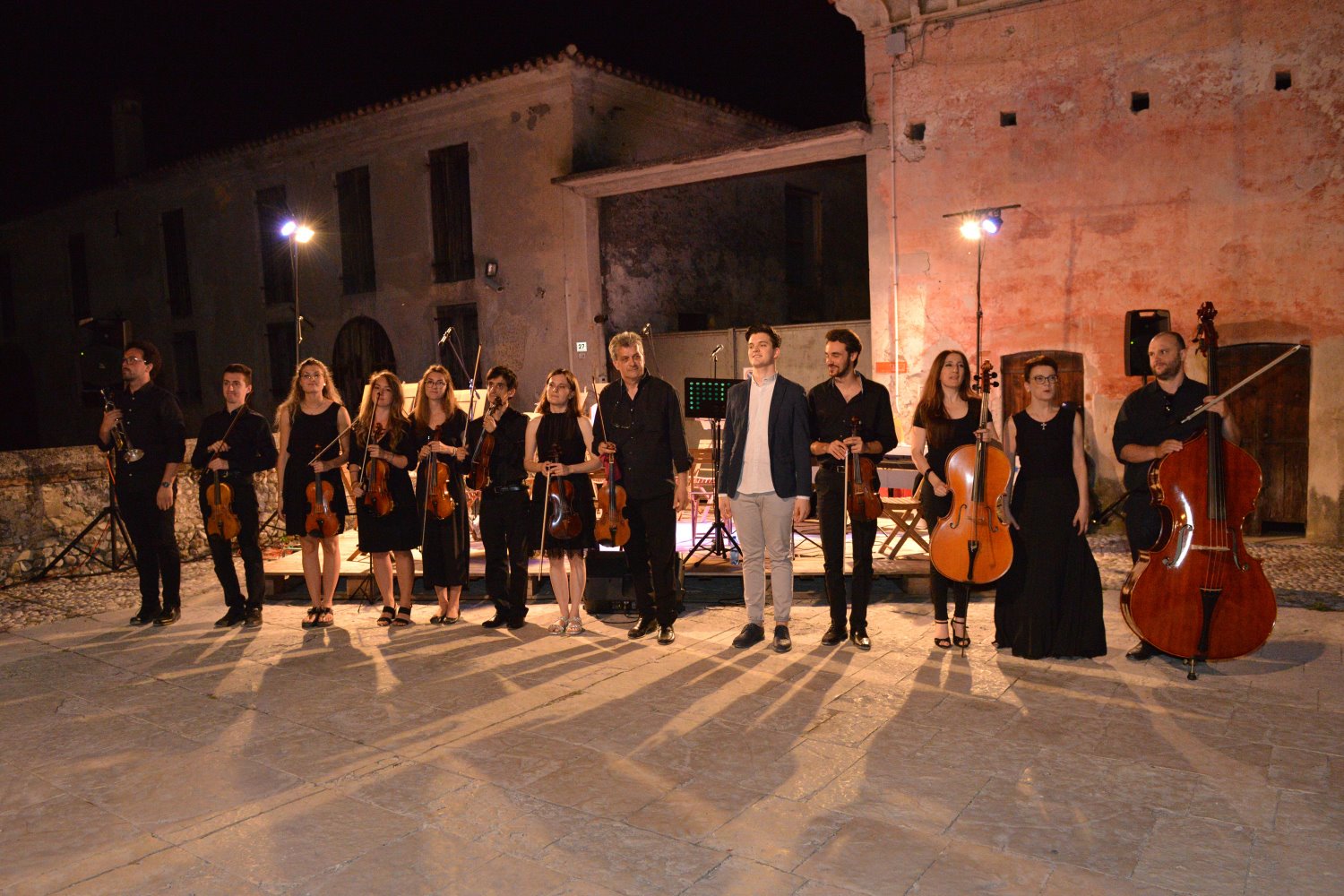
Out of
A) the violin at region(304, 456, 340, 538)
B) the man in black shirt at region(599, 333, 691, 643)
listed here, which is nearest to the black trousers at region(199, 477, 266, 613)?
the violin at region(304, 456, 340, 538)

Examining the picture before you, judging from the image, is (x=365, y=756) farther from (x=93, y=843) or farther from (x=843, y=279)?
(x=843, y=279)

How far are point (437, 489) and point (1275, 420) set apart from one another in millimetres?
7706

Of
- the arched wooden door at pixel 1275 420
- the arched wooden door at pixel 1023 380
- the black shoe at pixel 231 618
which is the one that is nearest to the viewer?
the black shoe at pixel 231 618

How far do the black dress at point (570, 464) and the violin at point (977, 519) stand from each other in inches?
76.1

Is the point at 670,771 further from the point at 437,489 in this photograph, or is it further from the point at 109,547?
the point at 109,547

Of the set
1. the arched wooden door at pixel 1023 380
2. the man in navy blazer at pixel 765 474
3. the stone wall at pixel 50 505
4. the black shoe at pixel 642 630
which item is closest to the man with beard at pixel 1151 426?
the man in navy blazer at pixel 765 474

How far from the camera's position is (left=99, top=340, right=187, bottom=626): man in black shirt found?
6.05 meters

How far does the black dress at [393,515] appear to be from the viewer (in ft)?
19.5

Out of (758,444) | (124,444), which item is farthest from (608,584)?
(124,444)

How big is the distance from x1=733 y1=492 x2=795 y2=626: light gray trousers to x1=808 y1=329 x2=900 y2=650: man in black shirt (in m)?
0.21

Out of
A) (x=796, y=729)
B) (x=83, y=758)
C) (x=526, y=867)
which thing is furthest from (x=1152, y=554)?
(x=83, y=758)

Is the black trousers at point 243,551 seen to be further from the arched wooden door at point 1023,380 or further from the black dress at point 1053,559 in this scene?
the arched wooden door at point 1023,380

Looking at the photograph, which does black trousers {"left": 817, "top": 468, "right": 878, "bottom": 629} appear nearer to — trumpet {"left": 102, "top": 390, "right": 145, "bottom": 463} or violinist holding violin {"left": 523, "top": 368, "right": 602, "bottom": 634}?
violinist holding violin {"left": 523, "top": 368, "right": 602, "bottom": 634}

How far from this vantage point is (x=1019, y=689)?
4504mm
